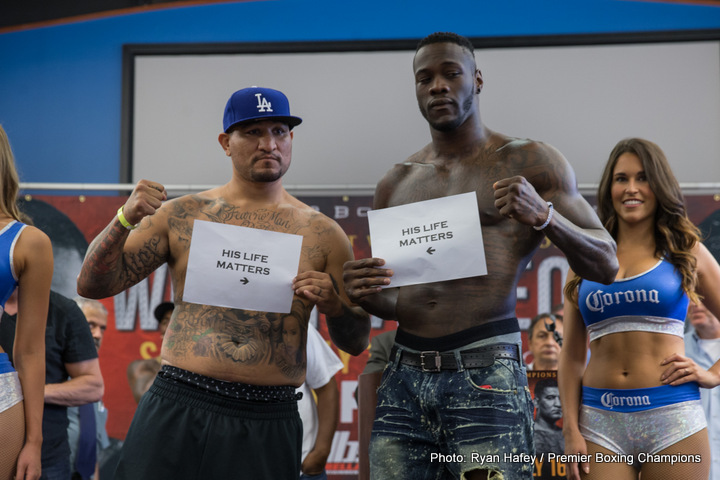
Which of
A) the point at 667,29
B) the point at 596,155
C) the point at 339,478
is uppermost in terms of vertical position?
the point at 667,29

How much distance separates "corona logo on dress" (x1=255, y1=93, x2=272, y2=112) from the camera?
247cm

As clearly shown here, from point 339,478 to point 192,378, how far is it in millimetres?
2567

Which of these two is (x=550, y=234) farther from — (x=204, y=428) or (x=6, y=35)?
(x=6, y=35)

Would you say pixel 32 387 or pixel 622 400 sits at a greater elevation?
pixel 32 387

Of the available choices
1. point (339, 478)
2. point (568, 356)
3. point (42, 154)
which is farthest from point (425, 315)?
point (42, 154)

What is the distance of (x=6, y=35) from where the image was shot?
5797 mm

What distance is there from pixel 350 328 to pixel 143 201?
79 cm

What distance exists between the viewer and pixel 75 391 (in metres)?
3.32

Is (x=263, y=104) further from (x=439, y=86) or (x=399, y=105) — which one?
(x=399, y=105)

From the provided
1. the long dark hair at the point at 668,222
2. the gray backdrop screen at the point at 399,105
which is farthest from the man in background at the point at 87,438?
the long dark hair at the point at 668,222

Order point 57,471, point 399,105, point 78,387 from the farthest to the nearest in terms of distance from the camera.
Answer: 1. point 399,105
2. point 78,387
3. point 57,471

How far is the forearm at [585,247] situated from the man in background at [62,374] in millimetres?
2359

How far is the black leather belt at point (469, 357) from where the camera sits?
205cm

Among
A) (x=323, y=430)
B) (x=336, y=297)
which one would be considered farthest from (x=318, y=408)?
(x=336, y=297)
